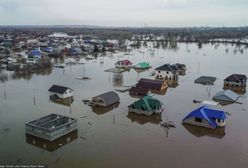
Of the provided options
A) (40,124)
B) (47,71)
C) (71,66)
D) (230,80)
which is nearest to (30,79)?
(47,71)

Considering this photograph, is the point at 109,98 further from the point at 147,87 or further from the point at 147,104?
the point at 147,87

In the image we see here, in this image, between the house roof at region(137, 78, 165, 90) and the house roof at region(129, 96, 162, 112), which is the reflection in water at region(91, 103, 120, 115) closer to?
the house roof at region(129, 96, 162, 112)

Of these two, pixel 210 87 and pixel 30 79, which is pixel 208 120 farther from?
pixel 30 79

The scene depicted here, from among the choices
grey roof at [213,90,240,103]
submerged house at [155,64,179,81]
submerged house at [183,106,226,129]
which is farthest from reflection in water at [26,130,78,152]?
submerged house at [155,64,179,81]

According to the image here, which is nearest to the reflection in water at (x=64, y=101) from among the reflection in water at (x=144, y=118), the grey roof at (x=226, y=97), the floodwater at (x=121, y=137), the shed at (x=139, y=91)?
the floodwater at (x=121, y=137)

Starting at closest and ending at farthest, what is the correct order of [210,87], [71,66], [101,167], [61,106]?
1. [101,167]
2. [61,106]
3. [210,87]
4. [71,66]

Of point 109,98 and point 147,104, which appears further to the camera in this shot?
point 109,98

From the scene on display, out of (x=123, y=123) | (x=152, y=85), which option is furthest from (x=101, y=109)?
(x=152, y=85)
